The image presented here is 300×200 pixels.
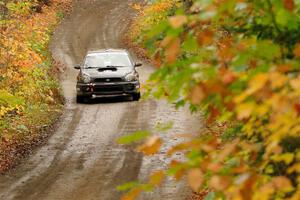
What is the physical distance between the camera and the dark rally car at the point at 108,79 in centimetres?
2086

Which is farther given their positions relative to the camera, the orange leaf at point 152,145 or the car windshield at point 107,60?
the car windshield at point 107,60

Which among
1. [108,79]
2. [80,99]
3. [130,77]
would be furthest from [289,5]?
[80,99]

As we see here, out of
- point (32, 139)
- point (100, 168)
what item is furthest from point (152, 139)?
point (32, 139)

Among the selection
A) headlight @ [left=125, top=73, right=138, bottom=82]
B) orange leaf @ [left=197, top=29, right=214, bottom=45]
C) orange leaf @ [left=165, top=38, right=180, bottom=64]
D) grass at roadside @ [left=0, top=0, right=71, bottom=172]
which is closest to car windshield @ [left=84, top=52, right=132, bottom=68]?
headlight @ [left=125, top=73, right=138, bottom=82]

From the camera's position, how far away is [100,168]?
1325 cm

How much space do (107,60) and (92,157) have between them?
7857 mm

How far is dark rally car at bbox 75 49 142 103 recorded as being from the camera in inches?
821

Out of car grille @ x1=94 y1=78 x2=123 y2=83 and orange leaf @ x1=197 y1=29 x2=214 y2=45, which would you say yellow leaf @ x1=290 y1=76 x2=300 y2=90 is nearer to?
orange leaf @ x1=197 y1=29 x2=214 y2=45

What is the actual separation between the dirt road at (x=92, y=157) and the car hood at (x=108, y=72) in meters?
0.98

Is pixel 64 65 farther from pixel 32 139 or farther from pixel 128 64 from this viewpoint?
pixel 32 139

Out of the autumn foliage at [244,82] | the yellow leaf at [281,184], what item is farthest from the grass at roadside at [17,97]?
the yellow leaf at [281,184]

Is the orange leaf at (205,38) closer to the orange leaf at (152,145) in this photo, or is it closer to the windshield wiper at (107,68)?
the orange leaf at (152,145)

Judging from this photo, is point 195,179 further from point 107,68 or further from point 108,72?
point 107,68

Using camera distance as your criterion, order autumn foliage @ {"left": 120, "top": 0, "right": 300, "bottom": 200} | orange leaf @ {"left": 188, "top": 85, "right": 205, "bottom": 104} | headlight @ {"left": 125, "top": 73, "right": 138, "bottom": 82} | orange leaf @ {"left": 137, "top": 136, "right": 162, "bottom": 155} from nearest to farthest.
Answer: autumn foliage @ {"left": 120, "top": 0, "right": 300, "bottom": 200} < orange leaf @ {"left": 188, "top": 85, "right": 205, "bottom": 104} < orange leaf @ {"left": 137, "top": 136, "right": 162, "bottom": 155} < headlight @ {"left": 125, "top": 73, "right": 138, "bottom": 82}
